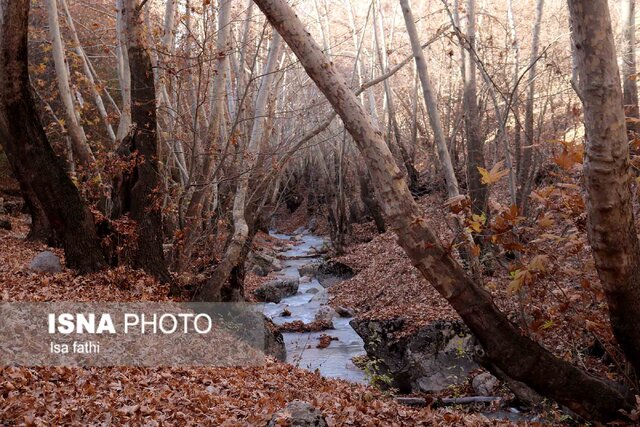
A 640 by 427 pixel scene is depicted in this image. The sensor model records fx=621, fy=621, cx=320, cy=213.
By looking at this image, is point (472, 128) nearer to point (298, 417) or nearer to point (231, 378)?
point (231, 378)

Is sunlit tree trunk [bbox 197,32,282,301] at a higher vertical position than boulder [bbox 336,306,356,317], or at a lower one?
higher

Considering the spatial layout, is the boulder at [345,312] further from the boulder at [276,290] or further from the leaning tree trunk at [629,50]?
the leaning tree trunk at [629,50]

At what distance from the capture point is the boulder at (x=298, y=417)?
14.0 feet

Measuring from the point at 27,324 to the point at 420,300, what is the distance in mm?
7438

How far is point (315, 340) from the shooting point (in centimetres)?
1173

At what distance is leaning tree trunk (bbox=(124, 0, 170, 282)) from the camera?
27.3 ft

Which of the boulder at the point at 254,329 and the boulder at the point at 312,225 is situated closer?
the boulder at the point at 254,329

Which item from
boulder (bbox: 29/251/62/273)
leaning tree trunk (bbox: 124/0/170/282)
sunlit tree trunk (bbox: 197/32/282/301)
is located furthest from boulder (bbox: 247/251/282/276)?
boulder (bbox: 29/251/62/273)

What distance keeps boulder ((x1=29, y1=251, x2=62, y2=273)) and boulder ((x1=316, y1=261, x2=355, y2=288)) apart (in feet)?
31.8

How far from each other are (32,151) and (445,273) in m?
5.64

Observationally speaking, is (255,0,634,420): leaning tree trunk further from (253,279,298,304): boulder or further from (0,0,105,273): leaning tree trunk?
(253,279,298,304): boulder

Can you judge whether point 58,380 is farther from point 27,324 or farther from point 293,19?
point 293,19

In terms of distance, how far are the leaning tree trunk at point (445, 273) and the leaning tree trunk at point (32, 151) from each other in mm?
4275

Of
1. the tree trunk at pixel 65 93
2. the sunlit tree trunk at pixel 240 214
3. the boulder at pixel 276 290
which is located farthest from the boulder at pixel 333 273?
the tree trunk at pixel 65 93
